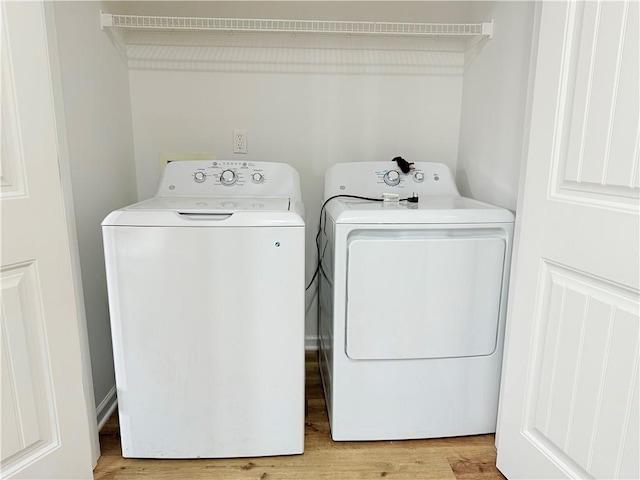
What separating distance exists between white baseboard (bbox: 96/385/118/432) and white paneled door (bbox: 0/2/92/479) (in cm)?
35

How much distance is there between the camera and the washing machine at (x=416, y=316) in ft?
4.40

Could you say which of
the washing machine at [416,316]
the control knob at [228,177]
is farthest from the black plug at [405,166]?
the control knob at [228,177]

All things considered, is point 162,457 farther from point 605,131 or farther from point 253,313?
point 605,131

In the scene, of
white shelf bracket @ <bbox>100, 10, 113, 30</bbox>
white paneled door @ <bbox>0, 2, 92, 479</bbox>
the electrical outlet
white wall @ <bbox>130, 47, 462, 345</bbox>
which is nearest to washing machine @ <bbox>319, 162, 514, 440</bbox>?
white wall @ <bbox>130, 47, 462, 345</bbox>

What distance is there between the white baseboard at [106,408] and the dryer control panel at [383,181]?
121cm

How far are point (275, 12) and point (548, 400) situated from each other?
1.83 m

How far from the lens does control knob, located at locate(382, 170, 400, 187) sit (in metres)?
1.77

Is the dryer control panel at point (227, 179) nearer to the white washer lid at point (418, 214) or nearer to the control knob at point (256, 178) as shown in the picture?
the control knob at point (256, 178)

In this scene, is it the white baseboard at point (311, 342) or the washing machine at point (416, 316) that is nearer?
the washing machine at point (416, 316)

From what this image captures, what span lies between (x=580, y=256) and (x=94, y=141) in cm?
163

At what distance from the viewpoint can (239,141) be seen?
1.98 m

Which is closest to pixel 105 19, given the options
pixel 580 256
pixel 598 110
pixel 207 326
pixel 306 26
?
pixel 306 26

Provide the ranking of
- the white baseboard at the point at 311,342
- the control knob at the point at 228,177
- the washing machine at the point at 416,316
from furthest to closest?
the white baseboard at the point at 311,342
the control knob at the point at 228,177
the washing machine at the point at 416,316

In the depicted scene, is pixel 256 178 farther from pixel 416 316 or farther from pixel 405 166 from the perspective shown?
pixel 416 316
